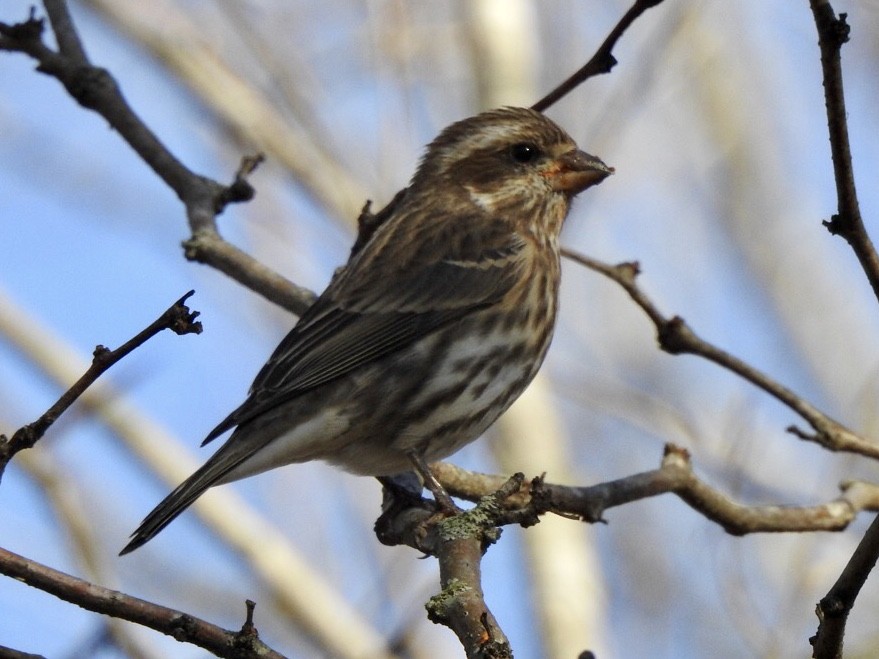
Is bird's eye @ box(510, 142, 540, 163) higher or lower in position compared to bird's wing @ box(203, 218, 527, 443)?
higher

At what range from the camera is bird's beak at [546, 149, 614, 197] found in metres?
7.21

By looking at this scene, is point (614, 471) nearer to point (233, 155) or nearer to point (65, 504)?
point (233, 155)

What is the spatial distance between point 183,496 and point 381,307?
5.47ft

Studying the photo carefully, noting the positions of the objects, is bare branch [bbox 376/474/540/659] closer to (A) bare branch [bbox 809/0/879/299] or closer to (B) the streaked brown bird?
(B) the streaked brown bird

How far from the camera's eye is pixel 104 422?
8461 millimetres

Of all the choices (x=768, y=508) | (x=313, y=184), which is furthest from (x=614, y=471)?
(x=768, y=508)

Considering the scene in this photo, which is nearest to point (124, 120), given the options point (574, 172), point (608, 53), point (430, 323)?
point (430, 323)

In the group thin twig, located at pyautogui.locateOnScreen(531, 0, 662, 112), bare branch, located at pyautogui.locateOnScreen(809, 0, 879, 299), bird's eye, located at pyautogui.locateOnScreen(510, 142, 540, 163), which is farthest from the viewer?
bird's eye, located at pyautogui.locateOnScreen(510, 142, 540, 163)

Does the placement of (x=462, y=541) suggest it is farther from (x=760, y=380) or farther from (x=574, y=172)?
(x=574, y=172)

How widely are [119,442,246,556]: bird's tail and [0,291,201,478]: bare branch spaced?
1606 mm

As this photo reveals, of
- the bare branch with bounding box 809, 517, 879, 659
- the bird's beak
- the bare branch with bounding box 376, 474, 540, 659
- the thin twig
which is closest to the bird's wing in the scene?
the bird's beak

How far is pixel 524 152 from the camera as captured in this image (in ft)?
24.2

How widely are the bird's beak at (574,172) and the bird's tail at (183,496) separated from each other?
241 cm

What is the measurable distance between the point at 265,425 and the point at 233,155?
559 centimetres
